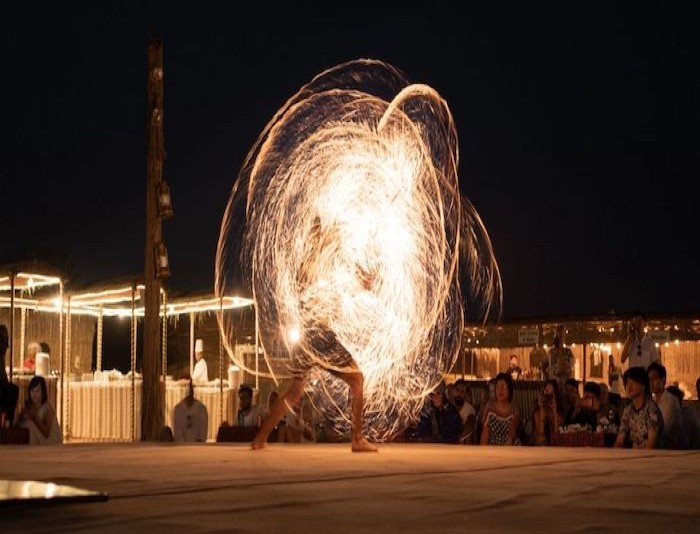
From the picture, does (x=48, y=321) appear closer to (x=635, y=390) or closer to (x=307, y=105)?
(x=307, y=105)

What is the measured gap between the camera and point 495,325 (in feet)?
91.2

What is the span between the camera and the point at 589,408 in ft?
39.3

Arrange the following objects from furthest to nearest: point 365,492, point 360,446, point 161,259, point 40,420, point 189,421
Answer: point 189,421, point 161,259, point 40,420, point 360,446, point 365,492

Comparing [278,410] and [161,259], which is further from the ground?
[161,259]

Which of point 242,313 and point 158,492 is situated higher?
point 242,313

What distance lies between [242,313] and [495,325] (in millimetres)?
6902

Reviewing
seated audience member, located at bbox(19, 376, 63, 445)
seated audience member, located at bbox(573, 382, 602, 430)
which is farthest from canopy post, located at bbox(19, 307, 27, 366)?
seated audience member, located at bbox(573, 382, 602, 430)

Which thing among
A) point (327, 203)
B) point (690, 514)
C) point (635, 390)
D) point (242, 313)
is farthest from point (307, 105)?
point (242, 313)

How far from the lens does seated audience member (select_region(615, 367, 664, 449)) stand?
980 centimetres

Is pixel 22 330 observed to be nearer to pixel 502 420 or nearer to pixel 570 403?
pixel 570 403

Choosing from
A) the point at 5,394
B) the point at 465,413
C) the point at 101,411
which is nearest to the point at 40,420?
the point at 5,394

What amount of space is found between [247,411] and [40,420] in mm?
3202

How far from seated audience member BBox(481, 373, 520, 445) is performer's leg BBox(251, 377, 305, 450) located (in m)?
3.15

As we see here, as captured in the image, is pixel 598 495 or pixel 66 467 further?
pixel 66 467
